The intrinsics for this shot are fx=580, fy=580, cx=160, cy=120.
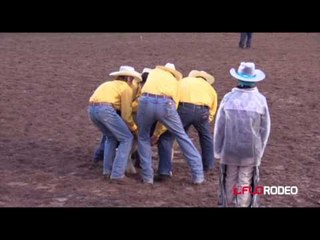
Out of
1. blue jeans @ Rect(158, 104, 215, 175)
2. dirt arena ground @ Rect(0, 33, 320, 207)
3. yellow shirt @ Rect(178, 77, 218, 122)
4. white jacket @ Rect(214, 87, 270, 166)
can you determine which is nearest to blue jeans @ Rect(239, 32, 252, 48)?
dirt arena ground @ Rect(0, 33, 320, 207)

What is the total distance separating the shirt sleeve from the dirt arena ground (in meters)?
0.73

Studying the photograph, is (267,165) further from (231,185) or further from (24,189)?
(24,189)

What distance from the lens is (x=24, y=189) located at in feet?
22.6

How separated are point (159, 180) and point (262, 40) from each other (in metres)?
16.8

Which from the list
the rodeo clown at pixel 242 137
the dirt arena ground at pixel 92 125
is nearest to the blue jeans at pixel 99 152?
the dirt arena ground at pixel 92 125

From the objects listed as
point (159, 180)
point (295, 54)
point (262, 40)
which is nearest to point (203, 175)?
point (159, 180)

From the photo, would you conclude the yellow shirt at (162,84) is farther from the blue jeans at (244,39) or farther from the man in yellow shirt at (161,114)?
the blue jeans at (244,39)

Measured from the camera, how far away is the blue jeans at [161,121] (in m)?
6.81

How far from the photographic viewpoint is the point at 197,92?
7.32 meters

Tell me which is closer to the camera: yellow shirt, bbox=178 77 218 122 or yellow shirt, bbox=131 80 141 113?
yellow shirt, bbox=178 77 218 122

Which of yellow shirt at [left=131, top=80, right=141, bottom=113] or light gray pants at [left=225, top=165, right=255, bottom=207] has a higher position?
yellow shirt at [left=131, top=80, right=141, bottom=113]

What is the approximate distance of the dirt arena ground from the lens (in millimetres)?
6750

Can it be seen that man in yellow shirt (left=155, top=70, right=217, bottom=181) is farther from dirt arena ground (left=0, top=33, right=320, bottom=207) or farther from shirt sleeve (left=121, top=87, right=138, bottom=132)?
shirt sleeve (left=121, top=87, right=138, bottom=132)

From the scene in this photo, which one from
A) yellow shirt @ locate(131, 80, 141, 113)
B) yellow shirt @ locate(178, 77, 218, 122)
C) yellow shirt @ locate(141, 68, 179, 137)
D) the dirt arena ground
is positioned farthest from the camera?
yellow shirt @ locate(131, 80, 141, 113)
